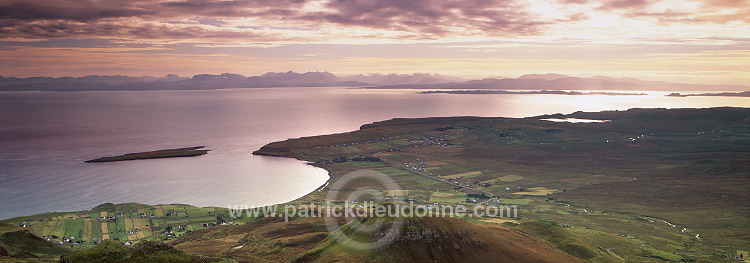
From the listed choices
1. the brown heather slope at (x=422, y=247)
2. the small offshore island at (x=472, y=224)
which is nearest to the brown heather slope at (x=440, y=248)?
the brown heather slope at (x=422, y=247)

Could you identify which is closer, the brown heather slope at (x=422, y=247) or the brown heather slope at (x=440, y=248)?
the brown heather slope at (x=440, y=248)

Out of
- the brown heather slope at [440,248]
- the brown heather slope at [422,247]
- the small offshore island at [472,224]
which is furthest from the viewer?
the small offshore island at [472,224]

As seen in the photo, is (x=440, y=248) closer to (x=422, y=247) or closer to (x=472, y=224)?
(x=422, y=247)

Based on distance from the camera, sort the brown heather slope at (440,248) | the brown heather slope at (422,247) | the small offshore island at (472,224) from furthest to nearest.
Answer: the small offshore island at (472,224), the brown heather slope at (422,247), the brown heather slope at (440,248)

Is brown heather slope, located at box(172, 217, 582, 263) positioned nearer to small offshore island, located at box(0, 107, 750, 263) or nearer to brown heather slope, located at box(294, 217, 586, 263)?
brown heather slope, located at box(294, 217, 586, 263)

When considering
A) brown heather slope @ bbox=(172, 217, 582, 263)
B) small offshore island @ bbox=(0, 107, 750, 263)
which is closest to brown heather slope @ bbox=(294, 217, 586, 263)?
brown heather slope @ bbox=(172, 217, 582, 263)

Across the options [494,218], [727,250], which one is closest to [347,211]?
[494,218]

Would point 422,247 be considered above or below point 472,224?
below

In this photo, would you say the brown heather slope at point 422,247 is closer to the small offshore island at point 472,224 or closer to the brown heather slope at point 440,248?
the brown heather slope at point 440,248

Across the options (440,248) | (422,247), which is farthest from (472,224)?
(422,247)

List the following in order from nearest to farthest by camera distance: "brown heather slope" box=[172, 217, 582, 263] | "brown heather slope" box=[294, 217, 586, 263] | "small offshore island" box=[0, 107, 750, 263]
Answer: "brown heather slope" box=[294, 217, 586, 263]
"brown heather slope" box=[172, 217, 582, 263]
"small offshore island" box=[0, 107, 750, 263]

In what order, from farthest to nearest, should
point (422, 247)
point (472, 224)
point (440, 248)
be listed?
point (472, 224), point (440, 248), point (422, 247)
